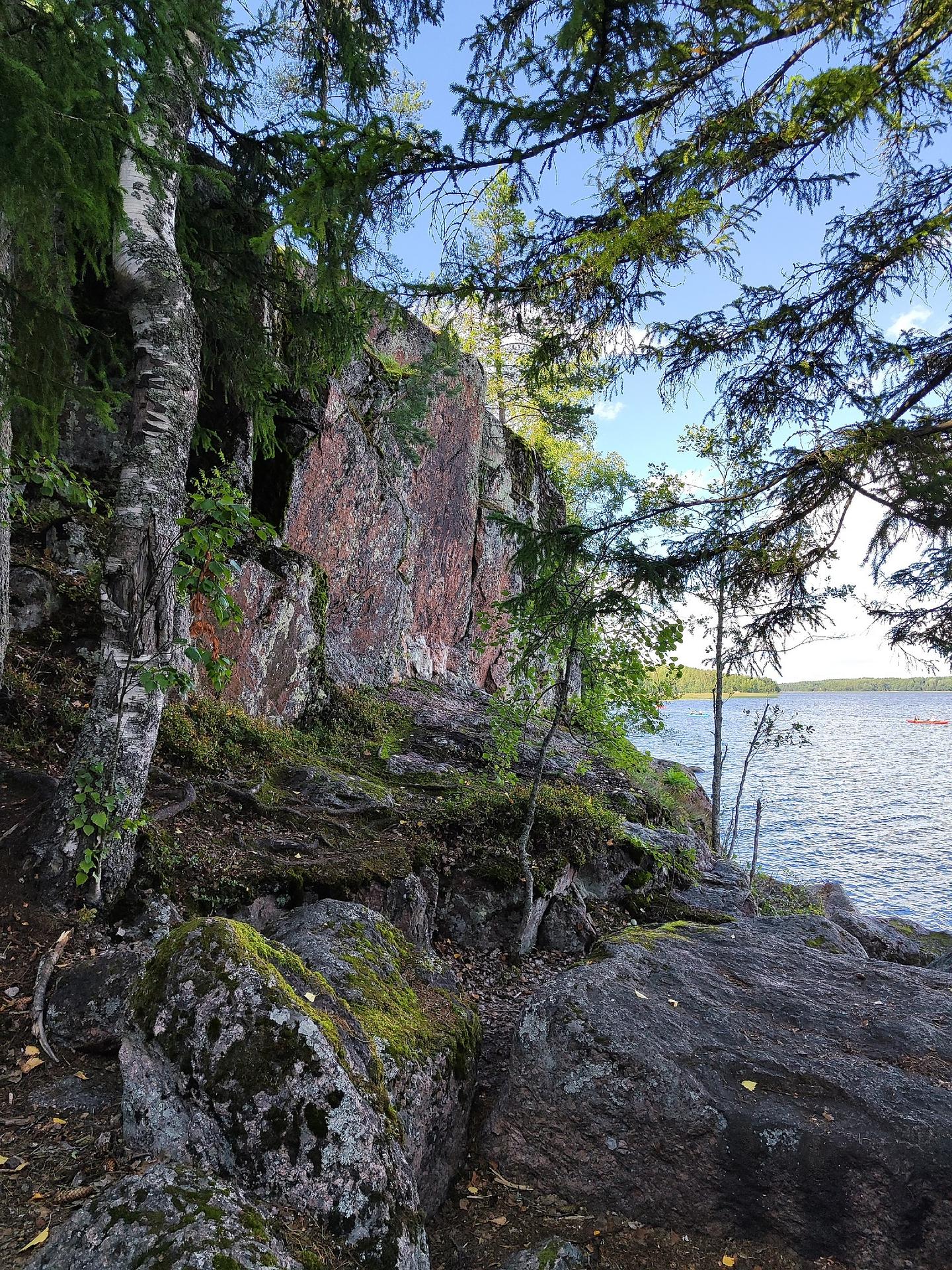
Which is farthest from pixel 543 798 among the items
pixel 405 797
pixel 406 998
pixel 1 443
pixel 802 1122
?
pixel 1 443

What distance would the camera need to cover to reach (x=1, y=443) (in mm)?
4477

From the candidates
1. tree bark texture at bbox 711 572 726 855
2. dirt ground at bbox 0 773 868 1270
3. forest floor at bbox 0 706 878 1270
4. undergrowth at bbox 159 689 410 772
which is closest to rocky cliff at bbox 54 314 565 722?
undergrowth at bbox 159 689 410 772

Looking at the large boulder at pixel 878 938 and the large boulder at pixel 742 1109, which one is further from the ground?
the large boulder at pixel 742 1109

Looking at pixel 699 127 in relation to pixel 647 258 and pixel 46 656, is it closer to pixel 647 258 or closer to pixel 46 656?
pixel 647 258

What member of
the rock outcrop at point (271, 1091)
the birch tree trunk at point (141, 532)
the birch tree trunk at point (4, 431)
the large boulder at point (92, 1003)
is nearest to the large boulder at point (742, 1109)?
the rock outcrop at point (271, 1091)

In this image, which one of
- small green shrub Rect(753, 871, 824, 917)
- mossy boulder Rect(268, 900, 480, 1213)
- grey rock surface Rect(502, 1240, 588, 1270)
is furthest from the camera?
small green shrub Rect(753, 871, 824, 917)

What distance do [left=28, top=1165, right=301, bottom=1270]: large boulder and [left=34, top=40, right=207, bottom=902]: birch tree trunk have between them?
7.24ft

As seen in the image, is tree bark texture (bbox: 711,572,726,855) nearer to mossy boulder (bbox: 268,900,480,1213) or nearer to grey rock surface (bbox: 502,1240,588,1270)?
mossy boulder (bbox: 268,900,480,1213)

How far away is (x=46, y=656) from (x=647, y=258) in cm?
636

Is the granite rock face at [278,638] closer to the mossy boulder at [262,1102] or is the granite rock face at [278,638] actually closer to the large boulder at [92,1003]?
the large boulder at [92,1003]

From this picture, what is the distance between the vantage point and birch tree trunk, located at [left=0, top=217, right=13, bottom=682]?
409 cm

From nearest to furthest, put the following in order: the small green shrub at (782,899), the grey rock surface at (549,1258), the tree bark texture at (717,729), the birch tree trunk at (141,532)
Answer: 1. the grey rock surface at (549,1258)
2. the birch tree trunk at (141,532)
3. the small green shrub at (782,899)
4. the tree bark texture at (717,729)

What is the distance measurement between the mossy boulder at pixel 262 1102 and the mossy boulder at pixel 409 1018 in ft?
1.51

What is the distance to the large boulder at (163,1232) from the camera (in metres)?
1.91
